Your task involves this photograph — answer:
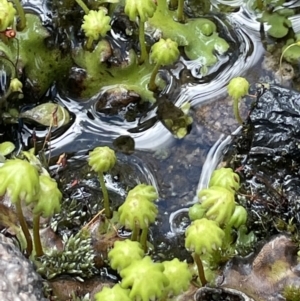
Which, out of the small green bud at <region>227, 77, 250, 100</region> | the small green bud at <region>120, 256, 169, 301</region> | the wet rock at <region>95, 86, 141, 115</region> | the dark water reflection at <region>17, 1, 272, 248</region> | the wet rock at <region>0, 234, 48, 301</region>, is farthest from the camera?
the wet rock at <region>95, 86, 141, 115</region>

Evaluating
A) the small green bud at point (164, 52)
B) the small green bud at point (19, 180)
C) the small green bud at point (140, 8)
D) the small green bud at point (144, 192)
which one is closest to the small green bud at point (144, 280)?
the small green bud at point (144, 192)

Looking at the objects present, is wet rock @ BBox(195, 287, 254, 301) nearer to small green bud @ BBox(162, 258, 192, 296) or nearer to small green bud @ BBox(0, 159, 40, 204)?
small green bud @ BBox(162, 258, 192, 296)

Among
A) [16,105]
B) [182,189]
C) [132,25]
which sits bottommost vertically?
[182,189]

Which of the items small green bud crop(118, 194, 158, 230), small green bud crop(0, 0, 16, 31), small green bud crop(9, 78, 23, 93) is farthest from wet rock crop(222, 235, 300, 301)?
small green bud crop(0, 0, 16, 31)

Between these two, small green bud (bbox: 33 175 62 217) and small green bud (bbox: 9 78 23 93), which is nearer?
small green bud (bbox: 33 175 62 217)

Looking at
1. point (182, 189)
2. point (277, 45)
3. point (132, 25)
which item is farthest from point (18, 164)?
A: point (277, 45)

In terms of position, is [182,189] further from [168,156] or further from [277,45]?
[277,45]
